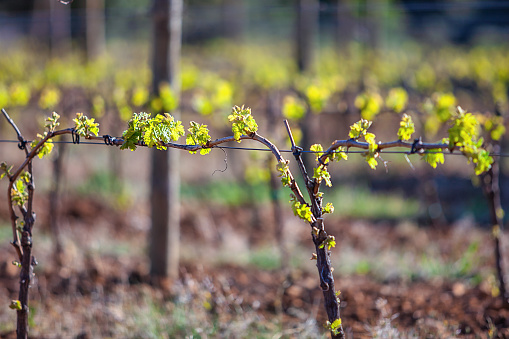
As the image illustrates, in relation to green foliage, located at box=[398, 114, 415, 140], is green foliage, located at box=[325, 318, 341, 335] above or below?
below

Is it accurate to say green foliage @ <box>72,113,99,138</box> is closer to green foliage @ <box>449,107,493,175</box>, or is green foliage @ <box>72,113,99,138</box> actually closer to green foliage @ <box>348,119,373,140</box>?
green foliage @ <box>348,119,373,140</box>

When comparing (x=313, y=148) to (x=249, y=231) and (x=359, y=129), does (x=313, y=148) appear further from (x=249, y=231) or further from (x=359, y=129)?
(x=249, y=231)

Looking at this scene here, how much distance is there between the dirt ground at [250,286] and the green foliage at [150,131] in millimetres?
1189

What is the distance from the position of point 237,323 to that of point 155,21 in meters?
2.35

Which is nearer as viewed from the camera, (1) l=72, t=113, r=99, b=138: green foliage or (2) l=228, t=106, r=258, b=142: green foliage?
(2) l=228, t=106, r=258, b=142: green foliage

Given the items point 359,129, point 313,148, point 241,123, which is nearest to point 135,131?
point 241,123

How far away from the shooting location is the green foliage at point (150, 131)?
6.54 ft

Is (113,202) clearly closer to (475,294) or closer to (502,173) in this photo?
(475,294)

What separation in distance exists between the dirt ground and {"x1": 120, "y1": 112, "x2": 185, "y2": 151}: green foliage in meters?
1.19

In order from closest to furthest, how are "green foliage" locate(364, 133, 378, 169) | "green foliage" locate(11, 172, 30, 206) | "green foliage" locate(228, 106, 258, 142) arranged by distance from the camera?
1. "green foliage" locate(364, 133, 378, 169)
2. "green foliage" locate(228, 106, 258, 142)
3. "green foliage" locate(11, 172, 30, 206)

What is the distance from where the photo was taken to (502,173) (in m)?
7.62

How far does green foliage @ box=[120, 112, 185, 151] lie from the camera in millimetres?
1994

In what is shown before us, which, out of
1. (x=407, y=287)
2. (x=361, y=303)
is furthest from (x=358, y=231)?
(x=361, y=303)

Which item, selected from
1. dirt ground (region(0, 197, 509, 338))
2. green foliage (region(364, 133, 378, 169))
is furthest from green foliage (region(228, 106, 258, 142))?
dirt ground (region(0, 197, 509, 338))
